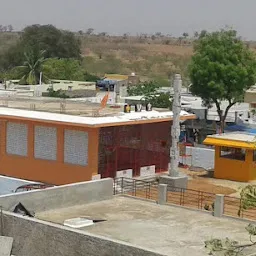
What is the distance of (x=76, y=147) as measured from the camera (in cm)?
2878

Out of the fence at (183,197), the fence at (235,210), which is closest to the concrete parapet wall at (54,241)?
the fence at (183,197)

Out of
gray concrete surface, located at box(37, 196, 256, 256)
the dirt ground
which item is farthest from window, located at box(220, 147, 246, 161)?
gray concrete surface, located at box(37, 196, 256, 256)

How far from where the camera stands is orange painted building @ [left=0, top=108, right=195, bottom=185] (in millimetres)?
28547

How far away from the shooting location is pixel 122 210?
23.4m

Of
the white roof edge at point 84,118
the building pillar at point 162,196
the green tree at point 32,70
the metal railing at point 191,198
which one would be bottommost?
the metal railing at point 191,198

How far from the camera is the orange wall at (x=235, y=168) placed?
101ft

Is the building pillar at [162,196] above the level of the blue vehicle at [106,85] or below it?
below

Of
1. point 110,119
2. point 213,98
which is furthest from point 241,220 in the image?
point 213,98

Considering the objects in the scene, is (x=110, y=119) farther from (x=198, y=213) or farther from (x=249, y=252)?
(x=249, y=252)

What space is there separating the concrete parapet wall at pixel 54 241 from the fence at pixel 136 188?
684 centimetres

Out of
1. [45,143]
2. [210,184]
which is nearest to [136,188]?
[210,184]

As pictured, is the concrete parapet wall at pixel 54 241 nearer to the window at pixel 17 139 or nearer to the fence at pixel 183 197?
the fence at pixel 183 197

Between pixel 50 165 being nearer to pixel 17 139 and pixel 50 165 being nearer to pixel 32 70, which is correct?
pixel 17 139

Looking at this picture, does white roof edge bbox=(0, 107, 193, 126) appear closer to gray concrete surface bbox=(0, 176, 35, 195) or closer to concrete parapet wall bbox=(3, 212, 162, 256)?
gray concrete surface bbox=(0, 176, 35, 195)
